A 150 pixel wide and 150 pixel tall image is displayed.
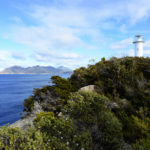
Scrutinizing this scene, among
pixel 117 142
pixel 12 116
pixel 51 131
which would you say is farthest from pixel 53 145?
pixel 12 116

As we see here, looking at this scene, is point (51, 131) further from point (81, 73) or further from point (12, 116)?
point (12, 116)

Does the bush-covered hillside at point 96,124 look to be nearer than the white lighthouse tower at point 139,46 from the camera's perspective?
Yes

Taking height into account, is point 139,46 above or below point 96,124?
above

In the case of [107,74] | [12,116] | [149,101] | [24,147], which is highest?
[107,74]

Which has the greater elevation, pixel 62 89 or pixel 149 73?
pixel 149 73

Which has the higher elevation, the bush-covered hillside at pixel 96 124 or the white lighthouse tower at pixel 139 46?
the white lighthouse tower at pixel 139 46

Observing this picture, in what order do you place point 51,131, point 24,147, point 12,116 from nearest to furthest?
point 24,147 < point 51,131 < point 12,116

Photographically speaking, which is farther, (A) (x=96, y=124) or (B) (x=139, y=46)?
(B) (x=139, y=46)

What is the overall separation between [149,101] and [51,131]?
439 centimetres

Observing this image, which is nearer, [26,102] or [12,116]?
[26,102]

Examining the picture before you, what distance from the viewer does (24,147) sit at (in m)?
3.05

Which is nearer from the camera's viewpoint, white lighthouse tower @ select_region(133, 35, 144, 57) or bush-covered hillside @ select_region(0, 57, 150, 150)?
bush-covered hillside @ select_region(0, 57, 150, 150)

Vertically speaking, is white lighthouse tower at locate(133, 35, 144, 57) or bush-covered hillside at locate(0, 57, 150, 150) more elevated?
white lighthouse tower at locate(133, 35, 144, 57)

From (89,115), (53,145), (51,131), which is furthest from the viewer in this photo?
(89,115)
